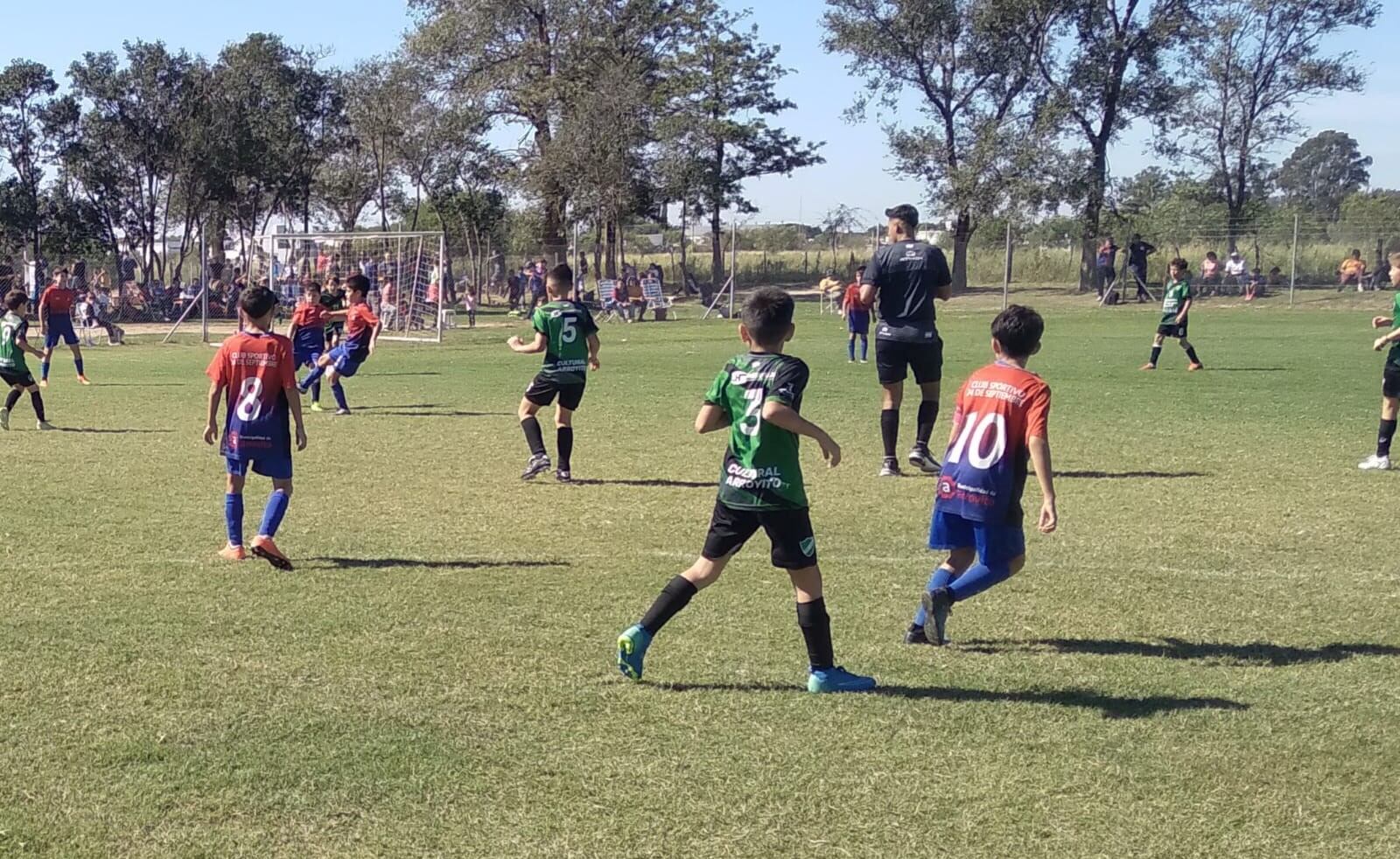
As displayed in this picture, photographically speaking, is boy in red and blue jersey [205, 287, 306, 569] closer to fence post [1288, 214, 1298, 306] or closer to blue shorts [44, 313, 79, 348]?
blue shorts [44, 313, 79, 348]

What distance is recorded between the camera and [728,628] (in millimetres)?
6156

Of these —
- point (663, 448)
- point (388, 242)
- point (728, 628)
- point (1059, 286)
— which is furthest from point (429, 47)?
point (728, 628)

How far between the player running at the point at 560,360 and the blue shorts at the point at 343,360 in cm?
491

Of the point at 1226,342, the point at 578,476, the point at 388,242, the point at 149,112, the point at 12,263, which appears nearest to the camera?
the point at 578,476

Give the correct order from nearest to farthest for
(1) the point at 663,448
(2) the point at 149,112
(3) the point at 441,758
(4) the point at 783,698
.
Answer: (3) the point at 441,758
(4) the point at 783,698
(1) the point at 663,448
(2) the point at 149,112

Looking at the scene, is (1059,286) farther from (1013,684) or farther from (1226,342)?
(1013,684)

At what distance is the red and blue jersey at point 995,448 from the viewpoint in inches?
217

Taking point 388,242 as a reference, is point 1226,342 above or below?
below

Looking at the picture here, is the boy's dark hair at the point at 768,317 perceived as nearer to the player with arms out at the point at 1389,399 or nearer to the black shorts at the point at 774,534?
the black shorts at the point at 774,534

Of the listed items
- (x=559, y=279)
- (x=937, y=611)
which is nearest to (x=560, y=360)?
(x=559, y=279)

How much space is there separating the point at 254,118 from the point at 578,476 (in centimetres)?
3784

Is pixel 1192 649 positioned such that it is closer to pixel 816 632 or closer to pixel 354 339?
pixel 816 632

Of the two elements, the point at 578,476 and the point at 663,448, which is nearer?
the point at 578,476

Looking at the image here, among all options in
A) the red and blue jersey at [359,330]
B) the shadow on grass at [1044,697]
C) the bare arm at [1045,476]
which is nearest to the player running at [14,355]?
the red and blue jersey at [359,330]
